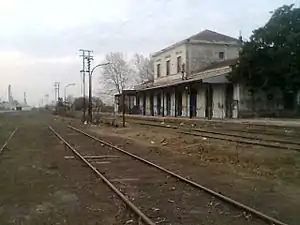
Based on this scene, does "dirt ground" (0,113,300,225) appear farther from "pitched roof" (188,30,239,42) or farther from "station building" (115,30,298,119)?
"pitched roof" (188,30,239,42)

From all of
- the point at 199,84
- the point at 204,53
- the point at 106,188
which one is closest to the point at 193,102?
the point at 199,84

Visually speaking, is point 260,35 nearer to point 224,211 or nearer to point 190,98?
point 190,98

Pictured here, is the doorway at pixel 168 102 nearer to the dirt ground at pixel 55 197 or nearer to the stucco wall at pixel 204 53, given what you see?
the stucco wall at pixel 204 53

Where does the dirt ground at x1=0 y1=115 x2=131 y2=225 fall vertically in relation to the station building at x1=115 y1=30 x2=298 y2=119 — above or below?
below

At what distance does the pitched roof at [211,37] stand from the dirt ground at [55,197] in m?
47.5

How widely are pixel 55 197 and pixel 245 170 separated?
6.35 m

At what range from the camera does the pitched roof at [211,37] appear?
61312 millimetres

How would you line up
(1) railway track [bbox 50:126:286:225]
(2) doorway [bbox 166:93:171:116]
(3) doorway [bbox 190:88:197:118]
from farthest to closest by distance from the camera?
→ (2) doorway [bbox 166:93:171:116]
(3) doorway [bbox 190:88:197:118]
(1) railway track [bbox 50:126:286:225]

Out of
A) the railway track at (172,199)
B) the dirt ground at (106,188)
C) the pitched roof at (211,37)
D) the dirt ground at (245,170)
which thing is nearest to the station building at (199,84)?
the pitched roof at (211,37)

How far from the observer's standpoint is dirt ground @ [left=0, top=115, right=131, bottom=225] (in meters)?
7.70

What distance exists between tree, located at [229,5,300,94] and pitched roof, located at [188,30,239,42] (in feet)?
65.3

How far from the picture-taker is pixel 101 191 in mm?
10141

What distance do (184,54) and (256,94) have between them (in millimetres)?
17766

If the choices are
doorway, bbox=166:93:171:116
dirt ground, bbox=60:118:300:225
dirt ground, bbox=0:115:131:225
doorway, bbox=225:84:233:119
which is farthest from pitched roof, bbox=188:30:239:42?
dirt ground, bbox=0:115:131:225
